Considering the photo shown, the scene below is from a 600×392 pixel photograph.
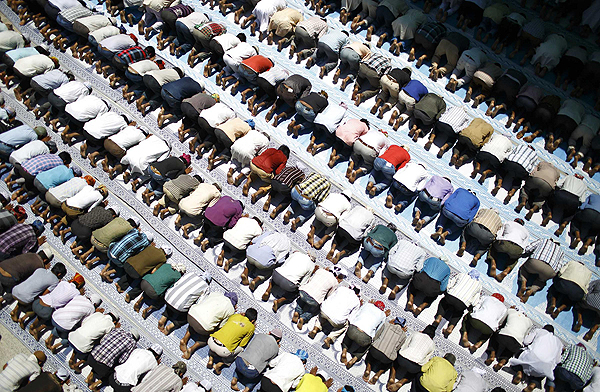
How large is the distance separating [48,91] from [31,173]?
3209 millimetres

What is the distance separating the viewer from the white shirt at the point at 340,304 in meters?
13.7

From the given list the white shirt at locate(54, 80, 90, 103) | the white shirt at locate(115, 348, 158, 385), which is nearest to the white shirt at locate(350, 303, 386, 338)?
the white shirt at locate(115, 348, 158, 385)

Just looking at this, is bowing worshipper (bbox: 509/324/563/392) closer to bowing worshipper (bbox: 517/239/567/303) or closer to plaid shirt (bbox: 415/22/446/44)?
bowing worshipper (bbox: 517/239/567/303)

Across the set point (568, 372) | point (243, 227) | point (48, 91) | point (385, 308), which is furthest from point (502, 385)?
point (48, 91)

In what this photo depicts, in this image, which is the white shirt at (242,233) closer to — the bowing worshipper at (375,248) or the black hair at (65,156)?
the bowing worshipper at (375,248)

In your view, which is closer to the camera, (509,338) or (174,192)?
(509,338)

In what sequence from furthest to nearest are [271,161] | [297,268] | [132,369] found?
[271,161] → [297,268] → [132,369]

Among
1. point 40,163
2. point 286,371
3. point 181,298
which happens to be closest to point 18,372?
point 181,298

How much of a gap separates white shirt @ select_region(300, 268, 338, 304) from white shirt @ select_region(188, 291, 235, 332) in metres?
1.93

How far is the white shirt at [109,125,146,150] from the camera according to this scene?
1618 cm

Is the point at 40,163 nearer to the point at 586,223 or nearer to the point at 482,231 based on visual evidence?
the point at 482,231

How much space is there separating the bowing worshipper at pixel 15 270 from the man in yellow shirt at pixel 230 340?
16.5ft

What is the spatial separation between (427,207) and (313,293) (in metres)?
4.48

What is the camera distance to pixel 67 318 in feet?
44.6
